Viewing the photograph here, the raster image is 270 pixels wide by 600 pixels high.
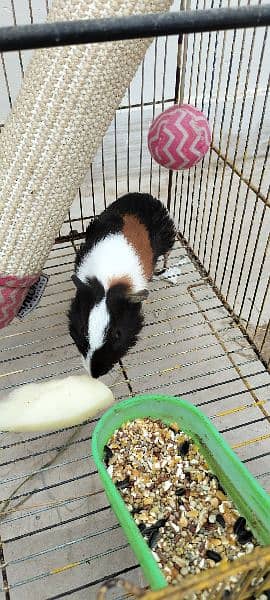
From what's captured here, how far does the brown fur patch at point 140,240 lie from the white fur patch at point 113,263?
2 cm

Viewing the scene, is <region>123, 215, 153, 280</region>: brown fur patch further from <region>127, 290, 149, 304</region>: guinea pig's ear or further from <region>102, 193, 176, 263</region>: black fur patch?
<region>127, 290, 149, 304</region>: guinea pig's ear

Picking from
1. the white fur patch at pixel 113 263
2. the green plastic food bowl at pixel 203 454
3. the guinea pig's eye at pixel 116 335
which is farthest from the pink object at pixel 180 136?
the green plastic food bowl at pixel 203 454

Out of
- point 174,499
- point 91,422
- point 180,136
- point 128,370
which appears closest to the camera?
point 174,499

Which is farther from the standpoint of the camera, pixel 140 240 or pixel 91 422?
pixel 140 240

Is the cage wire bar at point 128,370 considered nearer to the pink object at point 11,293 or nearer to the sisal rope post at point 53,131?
the pink object at point 11,293

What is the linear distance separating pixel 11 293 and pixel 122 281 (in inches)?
10.1

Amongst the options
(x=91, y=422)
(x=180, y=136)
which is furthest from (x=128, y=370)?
(x=180, y=136)

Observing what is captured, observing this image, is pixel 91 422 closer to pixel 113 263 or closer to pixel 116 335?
pixel 116 335

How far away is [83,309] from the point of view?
3.81ft

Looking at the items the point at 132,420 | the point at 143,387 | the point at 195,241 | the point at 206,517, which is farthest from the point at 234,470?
the point at 195,241

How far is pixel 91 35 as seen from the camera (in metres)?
0.46

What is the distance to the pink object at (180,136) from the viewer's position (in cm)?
107

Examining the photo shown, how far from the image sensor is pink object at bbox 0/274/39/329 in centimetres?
122

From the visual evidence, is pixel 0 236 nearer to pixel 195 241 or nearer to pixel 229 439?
pixel 229 439
